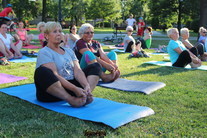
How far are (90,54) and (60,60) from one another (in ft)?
3.42

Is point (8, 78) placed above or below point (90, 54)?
below

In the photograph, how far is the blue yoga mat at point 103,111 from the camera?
9.94 ft

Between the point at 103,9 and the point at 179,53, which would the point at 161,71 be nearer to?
the point at 179,53

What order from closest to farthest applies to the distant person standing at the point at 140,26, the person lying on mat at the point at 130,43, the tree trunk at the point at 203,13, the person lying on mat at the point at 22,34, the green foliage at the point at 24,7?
the person lying on mat at the point at 130,43 → the person lying on mat at the point at 22,34 → the tree trunk at the point at 203,13 → the distant person standing at the point at 140,26 → the green foliage at the point at 24,7

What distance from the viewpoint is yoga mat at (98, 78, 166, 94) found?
454 cm

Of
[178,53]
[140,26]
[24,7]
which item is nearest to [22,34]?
[178,53]

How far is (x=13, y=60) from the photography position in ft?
25.4

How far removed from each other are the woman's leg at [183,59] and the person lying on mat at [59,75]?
3.42m

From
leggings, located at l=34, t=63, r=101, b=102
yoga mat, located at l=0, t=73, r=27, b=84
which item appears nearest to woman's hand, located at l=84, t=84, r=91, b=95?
leggings, located at l=34, t=63, r=101, b=102

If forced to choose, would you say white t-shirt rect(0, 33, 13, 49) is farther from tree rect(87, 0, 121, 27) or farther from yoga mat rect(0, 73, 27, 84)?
tree rect(87, 0, 121, 27)

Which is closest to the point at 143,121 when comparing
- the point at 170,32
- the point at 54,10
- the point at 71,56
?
the point at 71,56

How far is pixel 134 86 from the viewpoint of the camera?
15.9 feet

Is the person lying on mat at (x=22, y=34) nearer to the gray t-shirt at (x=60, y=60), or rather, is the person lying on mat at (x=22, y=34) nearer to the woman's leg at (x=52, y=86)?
the gray t-shirt at (x=60, y=60)

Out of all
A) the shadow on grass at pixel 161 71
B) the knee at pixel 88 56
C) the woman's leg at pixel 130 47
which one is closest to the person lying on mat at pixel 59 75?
the knee at pixel 88 56
